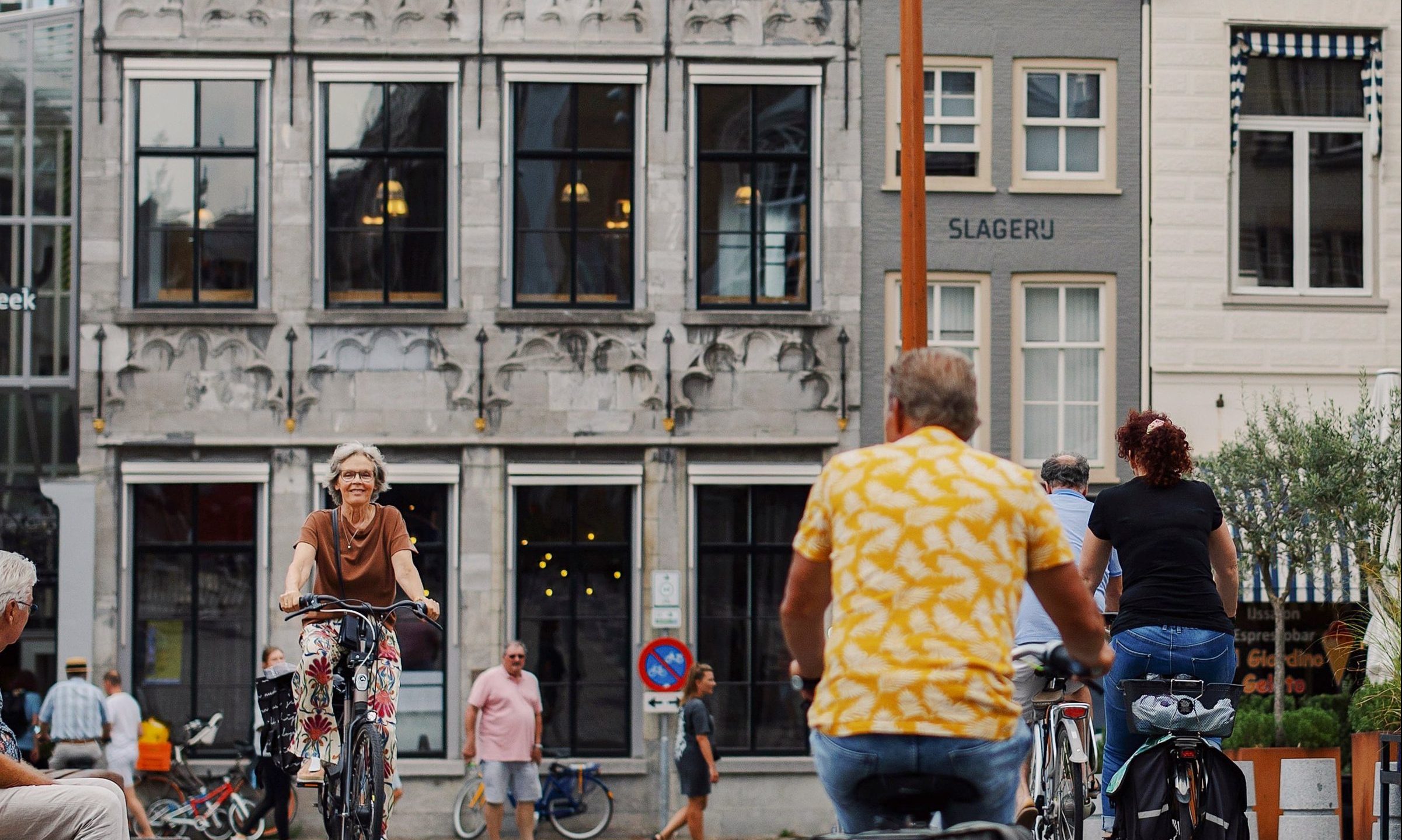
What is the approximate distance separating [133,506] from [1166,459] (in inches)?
610

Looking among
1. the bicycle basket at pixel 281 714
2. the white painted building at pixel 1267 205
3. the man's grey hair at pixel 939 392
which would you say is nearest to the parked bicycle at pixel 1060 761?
the man's grey hair at pixel 939 392

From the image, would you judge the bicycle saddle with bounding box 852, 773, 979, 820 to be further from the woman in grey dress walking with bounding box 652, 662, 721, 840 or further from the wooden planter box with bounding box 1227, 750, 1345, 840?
the woman in grey dress walking with bounding box 652, 662, 721, 840

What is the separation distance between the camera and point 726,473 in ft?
69.2

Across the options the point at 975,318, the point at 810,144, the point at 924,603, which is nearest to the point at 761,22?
the point at 810,144

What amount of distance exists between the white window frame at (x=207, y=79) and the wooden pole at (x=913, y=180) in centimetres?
943

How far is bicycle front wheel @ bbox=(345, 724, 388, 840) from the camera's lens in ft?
27.0

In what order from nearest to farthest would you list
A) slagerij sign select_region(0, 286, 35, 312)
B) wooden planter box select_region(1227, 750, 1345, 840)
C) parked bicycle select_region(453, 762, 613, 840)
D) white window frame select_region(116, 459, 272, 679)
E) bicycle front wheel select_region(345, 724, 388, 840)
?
bicycle front wheel select_region(345, 724, 388, 840) < wooden planter box select_region(1227, 750, 1345, 840) < parked bicycle select_region(453, 762, 613, 840) < white window frame select_region(116, 459, 272, 679) < slagerij sign select_region(0, 286, 35, 312)

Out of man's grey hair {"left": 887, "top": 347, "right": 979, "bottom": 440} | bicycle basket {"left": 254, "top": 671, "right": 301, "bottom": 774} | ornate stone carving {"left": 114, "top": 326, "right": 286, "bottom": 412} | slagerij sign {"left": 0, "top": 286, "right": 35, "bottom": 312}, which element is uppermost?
slagerij sign {"left": 0, "top": 286, "right": 35, "bottom": 312}

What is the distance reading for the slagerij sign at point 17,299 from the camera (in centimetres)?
2109

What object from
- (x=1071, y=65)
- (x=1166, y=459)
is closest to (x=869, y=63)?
(x=1071, y=65)

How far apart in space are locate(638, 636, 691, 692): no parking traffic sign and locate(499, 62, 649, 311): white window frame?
401cm

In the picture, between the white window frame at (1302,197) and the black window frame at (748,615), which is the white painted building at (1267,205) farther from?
the black window frame at (748,615)

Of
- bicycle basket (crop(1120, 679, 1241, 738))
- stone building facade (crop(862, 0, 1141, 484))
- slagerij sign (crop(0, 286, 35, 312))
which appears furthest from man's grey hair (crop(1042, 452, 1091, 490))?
slagerij sign (crop(0, 286, 35, 312))

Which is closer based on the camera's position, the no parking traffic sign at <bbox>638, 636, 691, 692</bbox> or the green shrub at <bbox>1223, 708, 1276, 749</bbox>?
the green shrub at <bbox>1223, 708, 1276, 749</bbox>
